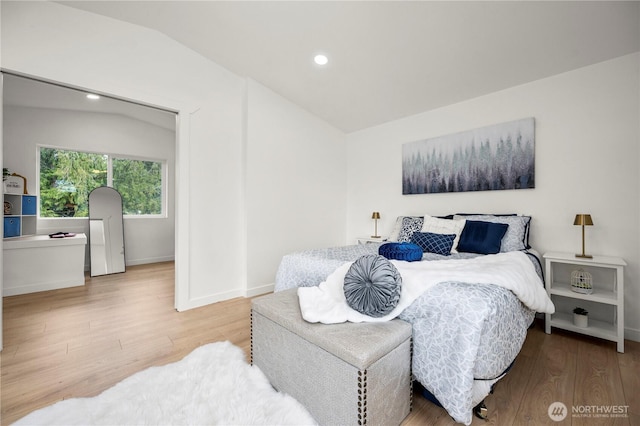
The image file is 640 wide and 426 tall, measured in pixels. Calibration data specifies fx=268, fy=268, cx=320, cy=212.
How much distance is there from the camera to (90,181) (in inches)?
180

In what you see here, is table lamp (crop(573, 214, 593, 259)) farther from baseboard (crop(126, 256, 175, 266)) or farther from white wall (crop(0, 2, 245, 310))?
baseboard (crop(126, 256, 175, 266))

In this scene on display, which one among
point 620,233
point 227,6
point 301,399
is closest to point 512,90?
point 620,233

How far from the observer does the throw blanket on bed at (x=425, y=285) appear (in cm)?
140

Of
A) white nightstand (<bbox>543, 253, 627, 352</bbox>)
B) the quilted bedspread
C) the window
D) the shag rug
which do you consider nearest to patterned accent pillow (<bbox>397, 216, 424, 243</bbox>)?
white nightstand (<bbox>543, 253, 627, 352</bbox>)

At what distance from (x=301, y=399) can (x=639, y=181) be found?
3.12 metres

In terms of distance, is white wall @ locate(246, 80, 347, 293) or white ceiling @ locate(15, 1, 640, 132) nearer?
white ceiling @ locate(15, 1, 640, 132)

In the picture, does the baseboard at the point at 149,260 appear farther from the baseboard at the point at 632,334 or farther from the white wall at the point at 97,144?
the baseboard at the point at 632,334

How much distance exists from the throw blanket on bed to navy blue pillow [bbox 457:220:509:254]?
2.00ft

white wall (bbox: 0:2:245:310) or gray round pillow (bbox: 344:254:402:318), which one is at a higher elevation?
white wall (bbox: 0:2:245:310)

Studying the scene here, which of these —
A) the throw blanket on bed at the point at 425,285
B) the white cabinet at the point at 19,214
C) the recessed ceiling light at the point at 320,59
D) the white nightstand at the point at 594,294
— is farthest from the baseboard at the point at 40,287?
the white nightstand at the point at 594,294

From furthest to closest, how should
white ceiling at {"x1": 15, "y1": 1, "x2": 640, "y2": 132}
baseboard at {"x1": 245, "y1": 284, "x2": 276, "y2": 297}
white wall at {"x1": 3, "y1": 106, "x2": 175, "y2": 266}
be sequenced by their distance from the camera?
white wall at {"x1": 3, "y1": 106, "x2": 175, "y2": 266} < baseboard at {"x1": 245, "y1": 284, "x2": 276, "y2": 297} < white ceiling at {"x1": 15, "y1": 1, "x2": 640, "y2": 132}

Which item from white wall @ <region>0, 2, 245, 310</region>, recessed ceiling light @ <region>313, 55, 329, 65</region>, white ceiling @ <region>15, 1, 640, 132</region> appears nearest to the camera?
white ceiling @ <region>15, 1, 640, 132</region>

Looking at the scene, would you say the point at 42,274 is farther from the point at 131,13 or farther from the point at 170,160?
the point at 131,13

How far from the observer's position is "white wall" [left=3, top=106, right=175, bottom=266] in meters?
3.88
